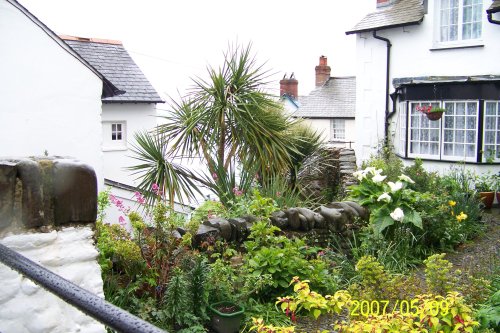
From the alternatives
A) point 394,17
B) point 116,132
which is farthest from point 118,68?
point 394,17

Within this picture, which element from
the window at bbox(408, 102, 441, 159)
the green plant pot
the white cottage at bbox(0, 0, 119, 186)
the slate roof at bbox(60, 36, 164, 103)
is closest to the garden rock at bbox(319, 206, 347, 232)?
the green plant pot

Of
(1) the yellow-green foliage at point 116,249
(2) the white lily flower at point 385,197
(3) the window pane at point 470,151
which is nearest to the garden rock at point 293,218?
(2) the white lily flower at point 385,197

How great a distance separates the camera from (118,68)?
19.6 meters

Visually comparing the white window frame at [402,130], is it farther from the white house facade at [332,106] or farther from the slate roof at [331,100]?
the slate roof at [331,100]

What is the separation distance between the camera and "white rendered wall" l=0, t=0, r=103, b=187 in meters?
11.7

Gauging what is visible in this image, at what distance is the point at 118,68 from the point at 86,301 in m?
19.4

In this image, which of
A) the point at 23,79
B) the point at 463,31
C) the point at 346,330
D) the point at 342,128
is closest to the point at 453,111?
the point at 463,31

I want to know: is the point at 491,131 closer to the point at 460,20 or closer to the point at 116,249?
the point at 460,20

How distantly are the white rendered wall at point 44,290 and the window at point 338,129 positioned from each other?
2870 cm

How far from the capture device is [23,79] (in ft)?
39.6

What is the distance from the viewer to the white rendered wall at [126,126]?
19.6 m

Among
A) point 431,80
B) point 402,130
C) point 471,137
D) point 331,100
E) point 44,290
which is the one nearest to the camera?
point 44,290

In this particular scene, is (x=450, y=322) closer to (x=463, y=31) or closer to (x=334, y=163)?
(x=334, y=163)

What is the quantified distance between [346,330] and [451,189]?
825cm
